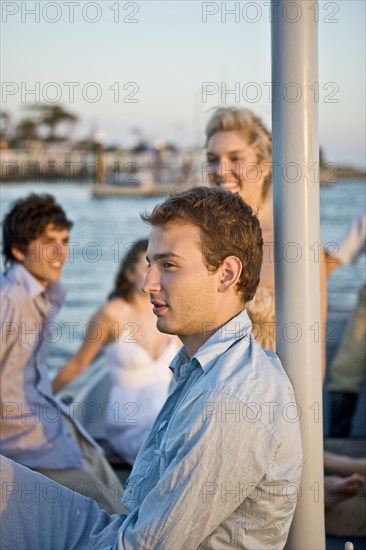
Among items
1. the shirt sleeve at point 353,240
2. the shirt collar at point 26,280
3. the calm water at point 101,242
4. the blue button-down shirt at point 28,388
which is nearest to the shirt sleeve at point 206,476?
the calm water at point 101,242

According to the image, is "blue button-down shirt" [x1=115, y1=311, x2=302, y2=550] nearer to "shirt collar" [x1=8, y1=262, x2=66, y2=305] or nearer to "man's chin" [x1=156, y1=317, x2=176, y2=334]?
"man's chin" [x1=156, y1=317, x2=176, y2=334]

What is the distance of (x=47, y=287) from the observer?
3328 millimetres

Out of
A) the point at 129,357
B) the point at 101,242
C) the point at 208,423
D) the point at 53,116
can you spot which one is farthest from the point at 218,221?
the point at 53,116

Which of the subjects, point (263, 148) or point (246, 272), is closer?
point (246, 272)

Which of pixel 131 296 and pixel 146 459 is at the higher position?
pixel 131 296

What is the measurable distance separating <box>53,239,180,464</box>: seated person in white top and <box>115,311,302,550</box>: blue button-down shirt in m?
2.16

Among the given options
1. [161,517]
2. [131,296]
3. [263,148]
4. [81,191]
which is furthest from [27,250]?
[81,191]

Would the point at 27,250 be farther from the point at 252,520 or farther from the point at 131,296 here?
the point at 252,520

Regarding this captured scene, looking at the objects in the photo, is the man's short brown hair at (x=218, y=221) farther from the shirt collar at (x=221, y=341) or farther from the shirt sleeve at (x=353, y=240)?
the shirt sleeve at (x=353, y=240)

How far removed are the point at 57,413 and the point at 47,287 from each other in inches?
18.1

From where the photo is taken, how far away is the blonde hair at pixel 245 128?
10.0 feet

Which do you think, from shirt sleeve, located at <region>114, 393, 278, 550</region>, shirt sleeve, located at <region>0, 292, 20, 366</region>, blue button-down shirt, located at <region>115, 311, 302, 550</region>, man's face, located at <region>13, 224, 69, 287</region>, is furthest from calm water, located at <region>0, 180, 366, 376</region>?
shirt sleeve, located at <region>114, 393, 278, 550</region>

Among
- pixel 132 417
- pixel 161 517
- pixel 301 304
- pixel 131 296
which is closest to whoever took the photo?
pixel 161 517

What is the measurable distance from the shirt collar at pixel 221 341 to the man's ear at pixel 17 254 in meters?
1.40
